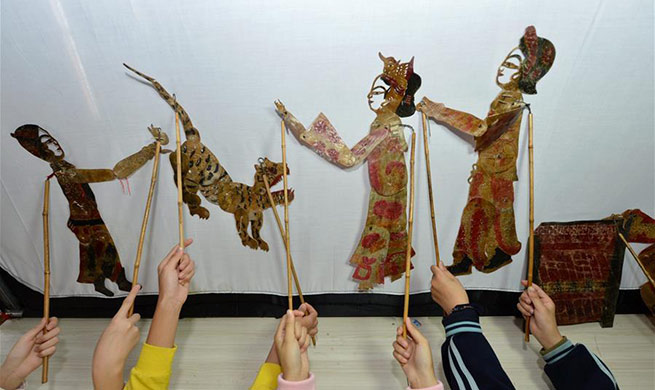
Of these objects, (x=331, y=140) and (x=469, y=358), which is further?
(x=331, y=140)

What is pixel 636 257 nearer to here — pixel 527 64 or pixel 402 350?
pixel 527 64

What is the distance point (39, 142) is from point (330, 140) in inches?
36.5

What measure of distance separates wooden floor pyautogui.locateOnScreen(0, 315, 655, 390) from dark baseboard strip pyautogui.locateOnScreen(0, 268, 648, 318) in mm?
28

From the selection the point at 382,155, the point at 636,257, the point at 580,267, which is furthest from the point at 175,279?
the point at 636,257

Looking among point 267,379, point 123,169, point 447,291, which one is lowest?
point 267,379

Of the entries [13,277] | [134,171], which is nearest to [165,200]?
[134,171]

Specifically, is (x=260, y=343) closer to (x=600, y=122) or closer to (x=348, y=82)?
(x=348, y=82)

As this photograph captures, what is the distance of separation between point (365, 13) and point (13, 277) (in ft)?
5.17

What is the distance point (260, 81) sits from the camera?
3.69 feet

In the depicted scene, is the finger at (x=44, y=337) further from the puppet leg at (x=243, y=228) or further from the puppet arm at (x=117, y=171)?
the puppet leg at (x=243, y=228)

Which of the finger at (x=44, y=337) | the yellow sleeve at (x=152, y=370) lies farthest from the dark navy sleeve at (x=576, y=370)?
the finger at (x=44, y=337)

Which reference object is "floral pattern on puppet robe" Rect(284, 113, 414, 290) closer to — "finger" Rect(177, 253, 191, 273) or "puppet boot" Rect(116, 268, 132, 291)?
"finger" Rect(177, 253, 191, 273)

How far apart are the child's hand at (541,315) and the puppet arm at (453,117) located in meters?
0.53

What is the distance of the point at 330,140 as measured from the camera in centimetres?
120
